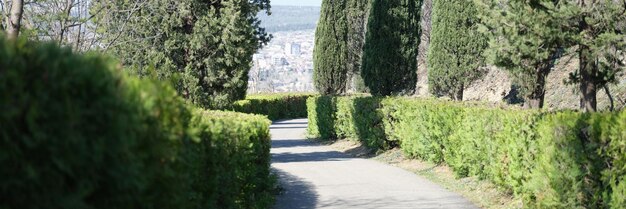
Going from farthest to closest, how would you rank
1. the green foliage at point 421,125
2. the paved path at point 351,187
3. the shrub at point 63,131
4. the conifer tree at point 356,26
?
1. the conifer tree at point 356,26
2. the green foliage at point 421,125
3. the paved path at point 351,187
4. the shrub at point 63,131

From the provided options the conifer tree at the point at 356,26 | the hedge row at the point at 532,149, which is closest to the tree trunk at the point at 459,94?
the hedge row at the point at 532,149

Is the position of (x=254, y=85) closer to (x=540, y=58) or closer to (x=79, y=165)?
(x=540, y=58)

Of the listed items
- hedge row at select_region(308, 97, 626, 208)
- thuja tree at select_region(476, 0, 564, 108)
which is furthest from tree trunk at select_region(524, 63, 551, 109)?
thuja tree at select_region(476, 0, 564, 108)

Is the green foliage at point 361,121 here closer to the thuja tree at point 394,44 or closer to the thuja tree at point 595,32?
the thuja tree at point 394,44

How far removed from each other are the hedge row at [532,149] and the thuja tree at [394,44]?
7440 millimetres

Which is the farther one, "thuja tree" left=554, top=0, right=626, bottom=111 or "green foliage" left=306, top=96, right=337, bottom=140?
"green foliage" left=306, top=96, right=337, bottom=140

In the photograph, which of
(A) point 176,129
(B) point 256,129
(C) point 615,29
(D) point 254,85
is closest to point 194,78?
(B) point 256,129

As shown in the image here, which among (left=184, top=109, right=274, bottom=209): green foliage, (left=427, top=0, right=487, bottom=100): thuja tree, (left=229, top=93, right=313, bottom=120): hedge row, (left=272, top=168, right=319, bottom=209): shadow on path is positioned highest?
(left=427, top=0, right=487, bottom=100): thuja tree

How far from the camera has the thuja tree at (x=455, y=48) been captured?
29.4m

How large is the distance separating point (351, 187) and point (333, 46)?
1262 inches

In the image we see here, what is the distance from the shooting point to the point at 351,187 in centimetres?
1559

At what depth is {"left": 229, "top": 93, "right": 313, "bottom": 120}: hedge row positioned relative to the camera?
5071 cm

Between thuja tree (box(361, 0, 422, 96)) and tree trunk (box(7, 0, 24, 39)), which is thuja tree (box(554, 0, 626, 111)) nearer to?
tree trunk (box(7, 0, 24, 39))

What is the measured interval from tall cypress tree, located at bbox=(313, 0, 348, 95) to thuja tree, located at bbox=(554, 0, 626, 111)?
3213cm
